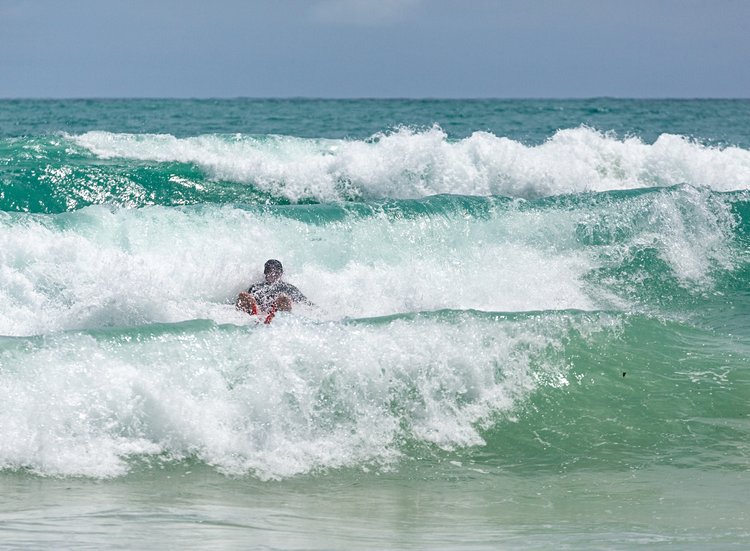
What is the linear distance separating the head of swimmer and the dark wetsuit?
0.18ft

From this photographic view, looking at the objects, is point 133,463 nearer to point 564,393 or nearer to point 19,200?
point 564,393

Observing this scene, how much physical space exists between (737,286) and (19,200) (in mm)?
10826

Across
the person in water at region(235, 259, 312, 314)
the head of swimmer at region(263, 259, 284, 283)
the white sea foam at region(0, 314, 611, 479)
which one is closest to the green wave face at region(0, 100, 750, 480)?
the white sea foam at region(0, 314, 611, 479)

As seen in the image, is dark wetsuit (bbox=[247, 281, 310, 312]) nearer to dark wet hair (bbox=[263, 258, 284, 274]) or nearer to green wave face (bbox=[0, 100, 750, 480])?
dark wet hair (bbox=[263, 258, 284, 274])

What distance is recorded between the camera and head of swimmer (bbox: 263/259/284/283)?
36.3 ft

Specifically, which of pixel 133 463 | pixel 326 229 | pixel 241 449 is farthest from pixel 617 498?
pixel 326 229

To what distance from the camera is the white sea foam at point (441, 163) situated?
1891cm

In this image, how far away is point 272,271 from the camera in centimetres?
1110

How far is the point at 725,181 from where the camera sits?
20469 millimetres

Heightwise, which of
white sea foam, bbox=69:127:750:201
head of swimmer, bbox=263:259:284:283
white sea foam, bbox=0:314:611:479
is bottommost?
white sea foam, bbox=0:314:611:479

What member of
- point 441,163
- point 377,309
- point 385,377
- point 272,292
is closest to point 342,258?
point 377,309

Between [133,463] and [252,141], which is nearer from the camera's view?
[133,463]

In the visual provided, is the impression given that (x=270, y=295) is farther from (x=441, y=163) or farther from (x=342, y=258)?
(x=441, y=163)

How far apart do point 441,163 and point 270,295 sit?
867 centimetres
